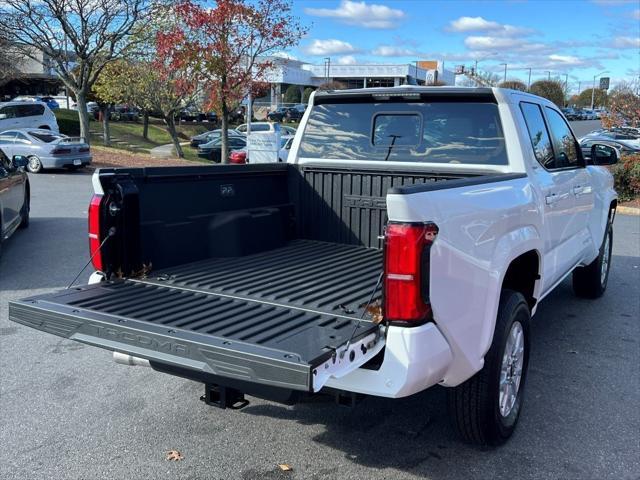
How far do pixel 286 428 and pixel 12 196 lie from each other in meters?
6.84

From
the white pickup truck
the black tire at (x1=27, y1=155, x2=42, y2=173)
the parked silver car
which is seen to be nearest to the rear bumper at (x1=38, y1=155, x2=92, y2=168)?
the parked silver car

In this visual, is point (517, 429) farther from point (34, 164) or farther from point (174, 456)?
→ point (34, 164)

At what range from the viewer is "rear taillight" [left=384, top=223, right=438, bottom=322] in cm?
284

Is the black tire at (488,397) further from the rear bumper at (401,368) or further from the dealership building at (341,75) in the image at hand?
the dealership building at (341,75)

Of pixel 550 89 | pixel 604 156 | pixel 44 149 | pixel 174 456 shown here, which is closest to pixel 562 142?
pixel 604 156

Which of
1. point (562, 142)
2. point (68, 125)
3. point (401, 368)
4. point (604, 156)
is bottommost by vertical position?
point (68, 125)

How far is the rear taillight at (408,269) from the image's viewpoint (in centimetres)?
284

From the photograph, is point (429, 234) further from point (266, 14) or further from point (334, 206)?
point (266, 14)

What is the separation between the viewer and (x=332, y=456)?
3658 millimetres

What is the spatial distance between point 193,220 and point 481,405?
2.32 meters

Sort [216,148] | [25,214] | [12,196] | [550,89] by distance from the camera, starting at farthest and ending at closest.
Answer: [550,89] → [216,148] → [25,214] → [12,196]

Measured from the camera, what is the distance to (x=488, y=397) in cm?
351

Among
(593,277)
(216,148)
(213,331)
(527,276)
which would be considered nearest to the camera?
(213,331)

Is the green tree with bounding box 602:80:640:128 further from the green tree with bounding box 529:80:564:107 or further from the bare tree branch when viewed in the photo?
the green tree with bounding box 529:80:564:107
